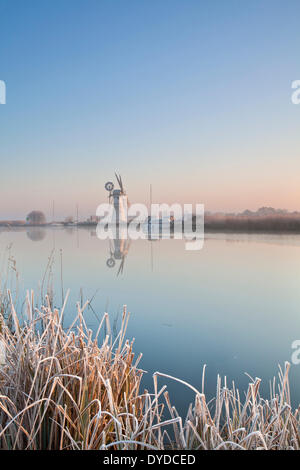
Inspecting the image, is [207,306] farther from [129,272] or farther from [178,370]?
[129,272]

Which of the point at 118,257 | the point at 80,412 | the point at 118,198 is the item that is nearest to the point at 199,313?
the point at 80,412

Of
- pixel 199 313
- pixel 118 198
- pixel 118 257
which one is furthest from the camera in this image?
pixel 118 198

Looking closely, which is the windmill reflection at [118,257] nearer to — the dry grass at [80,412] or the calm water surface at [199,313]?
the calm water surface at [199,313]

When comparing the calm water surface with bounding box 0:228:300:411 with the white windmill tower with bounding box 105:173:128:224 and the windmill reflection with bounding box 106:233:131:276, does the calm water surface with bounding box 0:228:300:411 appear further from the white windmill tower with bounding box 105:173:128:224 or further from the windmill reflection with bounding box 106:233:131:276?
the white windmill tower with bounding box 105:173:128:224

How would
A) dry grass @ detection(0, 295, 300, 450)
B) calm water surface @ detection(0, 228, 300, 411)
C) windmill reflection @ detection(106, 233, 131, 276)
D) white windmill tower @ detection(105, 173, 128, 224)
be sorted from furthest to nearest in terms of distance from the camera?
white windmill tower @ detection(105, 173, 128, 224), windmill reflection @ detection(106, 233, 131, 276), calm water surface @ detection(0, 228, 300, 411), dry grass @ detection(0, 295, 300, 450)

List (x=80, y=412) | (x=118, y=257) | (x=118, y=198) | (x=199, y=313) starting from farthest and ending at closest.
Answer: (x=118, y=198) < (x=118, y=257) < (x=199, y=313) < (x=80, y=412)

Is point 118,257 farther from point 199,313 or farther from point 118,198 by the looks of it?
point 118,198

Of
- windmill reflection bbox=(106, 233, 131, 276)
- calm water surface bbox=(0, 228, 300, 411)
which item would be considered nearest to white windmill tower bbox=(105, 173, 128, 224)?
windmill reflection bbox=(106, 233, 131, 276)

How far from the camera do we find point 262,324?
22.0 feet

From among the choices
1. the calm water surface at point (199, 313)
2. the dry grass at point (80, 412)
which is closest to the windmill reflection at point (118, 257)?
the calm water surface at point (199, 313)

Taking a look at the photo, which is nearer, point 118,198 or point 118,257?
point 118,257
